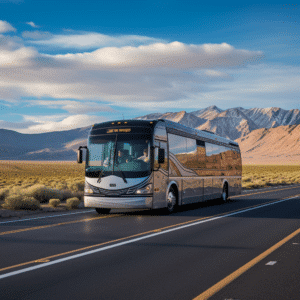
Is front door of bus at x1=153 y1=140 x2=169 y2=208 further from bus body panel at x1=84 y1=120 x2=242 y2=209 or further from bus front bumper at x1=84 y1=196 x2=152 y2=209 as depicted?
bus front bumper at x1=84 y1=196 x2=152 y2=209

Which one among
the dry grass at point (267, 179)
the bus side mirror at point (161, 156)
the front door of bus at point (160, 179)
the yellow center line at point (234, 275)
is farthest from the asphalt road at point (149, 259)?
the dry grass at point (267, 179)

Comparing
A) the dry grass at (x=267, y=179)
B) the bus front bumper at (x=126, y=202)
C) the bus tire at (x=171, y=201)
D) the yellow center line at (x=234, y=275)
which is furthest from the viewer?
the dry grass at (x=267, y=179)

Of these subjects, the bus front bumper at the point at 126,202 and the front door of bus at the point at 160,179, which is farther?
the front door of bus at the point at 160,179

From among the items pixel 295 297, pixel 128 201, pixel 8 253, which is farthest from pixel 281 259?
pixel 128 201

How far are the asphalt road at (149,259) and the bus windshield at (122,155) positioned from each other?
1.95 meters

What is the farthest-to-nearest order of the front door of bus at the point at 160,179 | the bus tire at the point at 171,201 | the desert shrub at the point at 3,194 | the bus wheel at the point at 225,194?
1. the desert shrub at the point at 3,194
2. the bus wheel at the point at 225,194
3. the bus tire at the point at 171,201
4. the front door of bus at the point at 160,179

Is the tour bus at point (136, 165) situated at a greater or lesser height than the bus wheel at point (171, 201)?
greater

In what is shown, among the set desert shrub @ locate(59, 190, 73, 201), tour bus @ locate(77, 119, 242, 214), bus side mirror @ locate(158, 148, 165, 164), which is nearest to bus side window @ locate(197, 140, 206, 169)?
tour bus @ locate(77, 119, 242, 214)

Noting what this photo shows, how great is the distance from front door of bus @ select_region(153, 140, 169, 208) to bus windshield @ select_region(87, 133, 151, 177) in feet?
1.20

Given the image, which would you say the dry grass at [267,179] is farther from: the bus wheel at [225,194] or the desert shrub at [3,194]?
the desert shrub at [3,194]

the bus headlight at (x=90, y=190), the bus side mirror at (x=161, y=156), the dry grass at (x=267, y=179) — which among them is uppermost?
the bus side mirror at (x=161, y=156)

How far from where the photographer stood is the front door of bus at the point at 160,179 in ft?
51.8

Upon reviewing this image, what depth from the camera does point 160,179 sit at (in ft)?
52.9

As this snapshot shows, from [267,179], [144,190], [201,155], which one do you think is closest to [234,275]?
[144,190]
